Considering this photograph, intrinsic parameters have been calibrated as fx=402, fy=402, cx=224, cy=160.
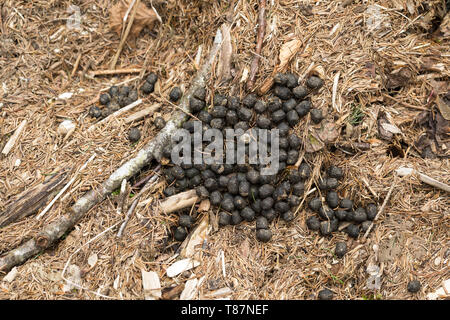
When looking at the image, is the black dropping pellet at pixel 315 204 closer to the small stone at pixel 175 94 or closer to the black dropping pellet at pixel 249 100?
the black dropping pellet at pixel 249 100

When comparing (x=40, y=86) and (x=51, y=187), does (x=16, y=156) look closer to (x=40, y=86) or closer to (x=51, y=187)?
(x=51, y=187)

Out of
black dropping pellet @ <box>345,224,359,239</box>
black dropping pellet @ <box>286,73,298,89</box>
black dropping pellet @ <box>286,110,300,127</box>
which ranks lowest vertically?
black dropping pellet @ <box>345,224,359,239</box>

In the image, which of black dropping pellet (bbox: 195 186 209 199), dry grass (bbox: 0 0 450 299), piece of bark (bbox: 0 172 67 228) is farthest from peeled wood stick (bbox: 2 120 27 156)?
black dropping pellet (bbox: 195 186 209 199)

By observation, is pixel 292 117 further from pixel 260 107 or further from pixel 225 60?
pixel 225 60

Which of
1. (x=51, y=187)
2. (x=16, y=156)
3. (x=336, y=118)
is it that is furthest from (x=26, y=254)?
(x=336, y=118)

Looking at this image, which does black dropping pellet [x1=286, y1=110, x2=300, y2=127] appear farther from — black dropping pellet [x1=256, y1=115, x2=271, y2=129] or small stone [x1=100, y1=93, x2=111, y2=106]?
small stone [x1=100, y1=93, x2=111, y2=106]

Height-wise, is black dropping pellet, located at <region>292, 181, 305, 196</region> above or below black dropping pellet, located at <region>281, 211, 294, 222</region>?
above

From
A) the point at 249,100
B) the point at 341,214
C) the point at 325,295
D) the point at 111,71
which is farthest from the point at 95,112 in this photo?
the point at 325,295

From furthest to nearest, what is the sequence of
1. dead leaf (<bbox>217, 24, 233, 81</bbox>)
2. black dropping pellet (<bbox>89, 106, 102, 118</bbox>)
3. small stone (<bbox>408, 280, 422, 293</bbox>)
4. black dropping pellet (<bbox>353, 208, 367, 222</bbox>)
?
1. black dropping pellet (<bbox>89, 106, 102, 118</bbox>)
2. dead leaf (<bbox>217, 24, 233, 81</bbox>)
3. black dropping pellet (<bbox>353, 208, 367, 222</bbox>)
4. small stone (<bbox>408, 280, 422, 293</bbox>)
